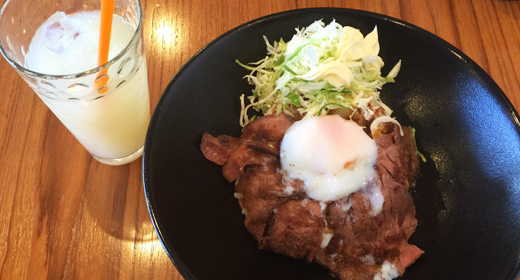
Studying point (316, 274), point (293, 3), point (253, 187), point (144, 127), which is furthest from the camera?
point (293, 3)

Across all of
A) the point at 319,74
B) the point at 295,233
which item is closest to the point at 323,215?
the point at 295,233

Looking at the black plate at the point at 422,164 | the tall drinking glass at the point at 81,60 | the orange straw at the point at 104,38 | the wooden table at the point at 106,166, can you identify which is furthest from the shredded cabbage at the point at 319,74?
the orange straw at the point at 104,38

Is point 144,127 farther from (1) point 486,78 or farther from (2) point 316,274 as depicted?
(1) point 486,78

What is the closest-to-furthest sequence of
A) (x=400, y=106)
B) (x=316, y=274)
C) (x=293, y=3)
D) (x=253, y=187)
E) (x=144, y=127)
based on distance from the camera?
(x=316, y=274), (x=253, y=187), (x=144, y=127), (x=400, y=106), (x=293, y=3)

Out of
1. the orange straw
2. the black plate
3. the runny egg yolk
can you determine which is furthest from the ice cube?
the runny egg yolk

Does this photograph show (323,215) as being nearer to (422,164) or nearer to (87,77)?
(422,164)

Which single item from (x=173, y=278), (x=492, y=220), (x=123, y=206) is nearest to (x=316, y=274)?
(x=173, y=278)

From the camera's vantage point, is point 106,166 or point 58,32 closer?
point 58,32
